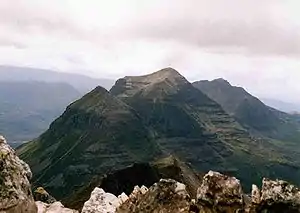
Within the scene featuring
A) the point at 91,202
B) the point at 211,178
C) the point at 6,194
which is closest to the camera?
the point at 6,194

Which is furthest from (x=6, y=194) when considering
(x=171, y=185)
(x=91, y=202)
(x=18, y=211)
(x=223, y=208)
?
(x=223, y=208)

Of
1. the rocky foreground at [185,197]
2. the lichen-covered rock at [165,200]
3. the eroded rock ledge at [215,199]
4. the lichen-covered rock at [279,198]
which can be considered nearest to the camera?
the lichen-covered rock at [279,198]

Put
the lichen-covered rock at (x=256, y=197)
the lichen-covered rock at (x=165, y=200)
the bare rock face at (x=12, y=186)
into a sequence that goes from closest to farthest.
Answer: the bare rock face at (x=12, y=186) → the lichen-covered rock at (x=256, y=197) → the lichen-covered rock at (x=165, y=200)

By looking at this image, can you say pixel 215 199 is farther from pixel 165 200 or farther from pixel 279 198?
pixel 279 198

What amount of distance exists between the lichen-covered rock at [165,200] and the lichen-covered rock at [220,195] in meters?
1.48

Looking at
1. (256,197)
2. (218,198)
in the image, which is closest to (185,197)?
(218,198)

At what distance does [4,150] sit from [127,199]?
1115 cm

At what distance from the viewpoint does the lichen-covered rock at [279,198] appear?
36406 millimetres

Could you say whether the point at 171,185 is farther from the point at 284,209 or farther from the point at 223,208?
the point at 284,209

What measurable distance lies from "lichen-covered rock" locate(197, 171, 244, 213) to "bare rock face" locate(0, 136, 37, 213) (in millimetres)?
12592

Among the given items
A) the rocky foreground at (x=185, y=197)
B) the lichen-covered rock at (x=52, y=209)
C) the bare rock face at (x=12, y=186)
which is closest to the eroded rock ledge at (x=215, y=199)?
the rocky foreground at (x=185, y=197)

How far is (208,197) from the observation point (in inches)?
1516

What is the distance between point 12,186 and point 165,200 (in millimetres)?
11362

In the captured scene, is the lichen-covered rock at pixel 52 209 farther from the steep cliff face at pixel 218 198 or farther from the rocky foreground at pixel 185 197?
the steep cliff face at pixel 218 198
